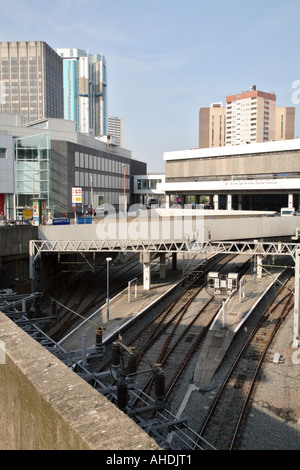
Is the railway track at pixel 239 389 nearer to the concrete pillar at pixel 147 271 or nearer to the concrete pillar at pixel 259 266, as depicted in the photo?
the concrete pillar at pixel 259 266

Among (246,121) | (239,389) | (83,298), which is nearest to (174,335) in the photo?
(239,389)

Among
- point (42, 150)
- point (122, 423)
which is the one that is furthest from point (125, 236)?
point (42, 150)

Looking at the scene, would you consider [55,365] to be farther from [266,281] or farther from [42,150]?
[42,150]

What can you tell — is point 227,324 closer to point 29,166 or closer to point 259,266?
point 259,266

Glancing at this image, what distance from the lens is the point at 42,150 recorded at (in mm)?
50875

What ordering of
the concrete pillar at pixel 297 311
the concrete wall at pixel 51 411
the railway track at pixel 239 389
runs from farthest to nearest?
the concrete pillar at pixel 297 311 < the railway track at pixel 239 389 < the concrete wall at pixel 51 411

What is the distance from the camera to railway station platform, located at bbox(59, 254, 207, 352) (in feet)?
68.7

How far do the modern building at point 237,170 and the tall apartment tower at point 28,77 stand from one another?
99064 millimetres

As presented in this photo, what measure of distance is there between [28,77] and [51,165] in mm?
112857

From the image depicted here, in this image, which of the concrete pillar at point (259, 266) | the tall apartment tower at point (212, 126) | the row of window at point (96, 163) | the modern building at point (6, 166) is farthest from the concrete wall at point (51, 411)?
the tall apartment tower at point (212, 126)

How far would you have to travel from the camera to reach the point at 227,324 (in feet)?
74.2

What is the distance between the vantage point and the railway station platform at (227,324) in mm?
17812

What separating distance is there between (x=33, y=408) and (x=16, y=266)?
77.4 feet
